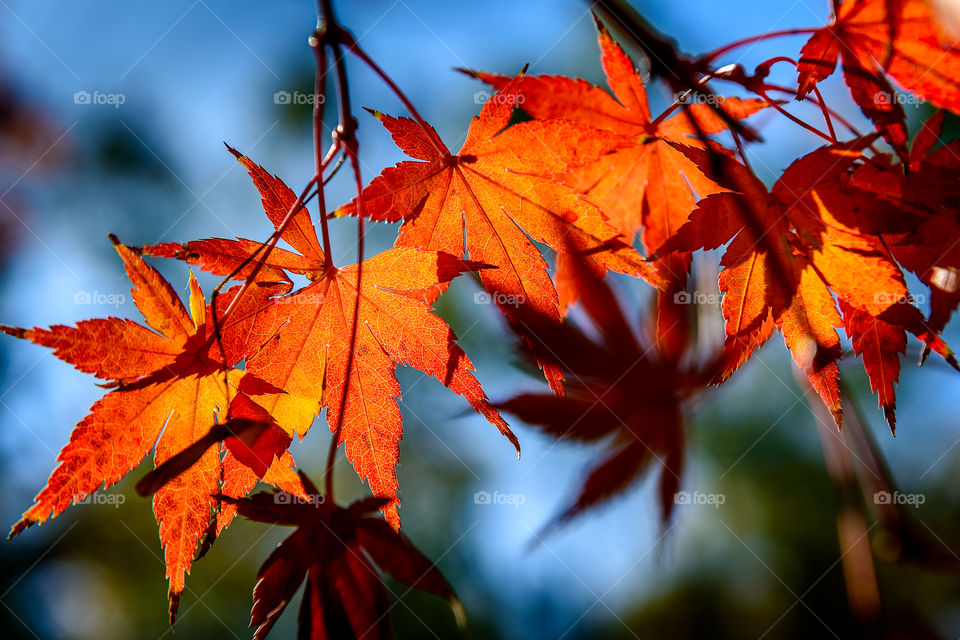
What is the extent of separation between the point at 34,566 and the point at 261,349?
3.41 meters

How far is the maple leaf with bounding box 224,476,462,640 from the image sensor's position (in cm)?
51

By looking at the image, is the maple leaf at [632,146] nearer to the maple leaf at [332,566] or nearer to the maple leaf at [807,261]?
the maple leaf at [807,261]

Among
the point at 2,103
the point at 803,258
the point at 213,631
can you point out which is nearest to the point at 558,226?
the point at 803,258

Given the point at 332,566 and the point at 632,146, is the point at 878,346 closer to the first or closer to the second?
the point at 632,146

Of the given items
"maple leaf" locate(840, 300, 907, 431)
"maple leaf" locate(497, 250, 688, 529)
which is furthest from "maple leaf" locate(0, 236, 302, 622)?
"maple leaf" locate(840, 300, 907, 431)

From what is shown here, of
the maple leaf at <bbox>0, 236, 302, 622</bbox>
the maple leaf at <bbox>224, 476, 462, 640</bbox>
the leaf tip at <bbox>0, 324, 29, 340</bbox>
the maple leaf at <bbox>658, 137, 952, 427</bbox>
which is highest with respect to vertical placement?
the maple leaf at <bbox>658, 137, 952, 427</bbox>

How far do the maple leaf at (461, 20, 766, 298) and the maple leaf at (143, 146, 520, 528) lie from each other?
0.70 ft

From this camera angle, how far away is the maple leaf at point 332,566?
51cm

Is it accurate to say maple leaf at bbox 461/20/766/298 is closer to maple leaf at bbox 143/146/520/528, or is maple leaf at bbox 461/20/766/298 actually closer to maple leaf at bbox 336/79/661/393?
maple leaf at bbox 336/79/661/393

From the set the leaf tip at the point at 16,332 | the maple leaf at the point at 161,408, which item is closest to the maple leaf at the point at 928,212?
the maple leaf at the point at 161,408

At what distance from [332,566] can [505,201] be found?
466mm

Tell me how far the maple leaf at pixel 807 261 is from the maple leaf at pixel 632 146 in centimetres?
7

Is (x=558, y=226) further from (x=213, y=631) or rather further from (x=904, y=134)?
(x=213, y=631)

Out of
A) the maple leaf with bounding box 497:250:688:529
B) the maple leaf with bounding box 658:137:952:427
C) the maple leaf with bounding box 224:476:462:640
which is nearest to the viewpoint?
the maple leaf with bounding box 224:476:462:640
